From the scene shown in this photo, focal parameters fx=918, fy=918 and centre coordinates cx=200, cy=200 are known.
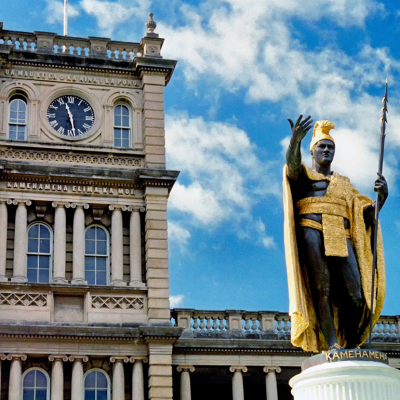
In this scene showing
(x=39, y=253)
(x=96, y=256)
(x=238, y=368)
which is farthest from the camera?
(x=96, y=256)

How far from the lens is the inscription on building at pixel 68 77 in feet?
90.3

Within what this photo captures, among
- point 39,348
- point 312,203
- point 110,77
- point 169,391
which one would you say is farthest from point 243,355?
point 312,203

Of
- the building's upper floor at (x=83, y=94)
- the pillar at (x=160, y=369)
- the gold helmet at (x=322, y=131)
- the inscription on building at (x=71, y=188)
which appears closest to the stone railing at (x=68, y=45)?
the building's upper floor at (x=83, y=94)

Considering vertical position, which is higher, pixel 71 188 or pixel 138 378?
pixel 71 188

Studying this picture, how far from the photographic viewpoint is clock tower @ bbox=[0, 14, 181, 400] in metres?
24.0

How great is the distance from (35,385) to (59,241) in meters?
3.98

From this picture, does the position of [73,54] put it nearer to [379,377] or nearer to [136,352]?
[136,352]

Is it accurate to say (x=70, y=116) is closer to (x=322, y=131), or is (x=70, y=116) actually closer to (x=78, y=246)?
(x=78, y=246)

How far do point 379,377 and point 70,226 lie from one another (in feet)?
61.9

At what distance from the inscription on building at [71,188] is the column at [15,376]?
4913 mm

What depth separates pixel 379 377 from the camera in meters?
7.85

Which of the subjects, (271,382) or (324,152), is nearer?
(324,152)

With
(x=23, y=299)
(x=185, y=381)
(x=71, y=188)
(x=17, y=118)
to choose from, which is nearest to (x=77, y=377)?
(x=23, y=299)

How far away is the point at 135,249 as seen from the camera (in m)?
25.8
